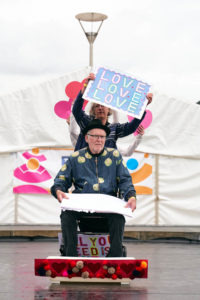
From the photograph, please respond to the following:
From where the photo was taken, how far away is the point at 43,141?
12992 mm

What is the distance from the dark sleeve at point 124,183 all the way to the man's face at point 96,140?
0.19m

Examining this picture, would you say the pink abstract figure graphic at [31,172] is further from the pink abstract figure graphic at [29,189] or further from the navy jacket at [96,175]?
the navy jacket at [96,175]

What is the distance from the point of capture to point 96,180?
5594mm

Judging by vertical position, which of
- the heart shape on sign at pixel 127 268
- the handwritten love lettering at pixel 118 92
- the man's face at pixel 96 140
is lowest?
the heart shape on sign at pixel 127 268

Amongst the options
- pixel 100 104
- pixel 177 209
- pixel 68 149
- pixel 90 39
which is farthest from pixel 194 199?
pixel 100 104

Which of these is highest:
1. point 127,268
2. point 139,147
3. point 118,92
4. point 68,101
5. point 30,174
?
point 118,92

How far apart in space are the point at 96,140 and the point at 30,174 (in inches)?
287

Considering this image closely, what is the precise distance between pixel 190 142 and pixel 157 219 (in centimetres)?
156

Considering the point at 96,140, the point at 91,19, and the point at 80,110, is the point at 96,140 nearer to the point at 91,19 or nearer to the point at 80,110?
the point at 80,110

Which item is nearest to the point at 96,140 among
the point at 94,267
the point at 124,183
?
the point at 124,183

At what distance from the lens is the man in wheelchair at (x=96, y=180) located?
5430 mm

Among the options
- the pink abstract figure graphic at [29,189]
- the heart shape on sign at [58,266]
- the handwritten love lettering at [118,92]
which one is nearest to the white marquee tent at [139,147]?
the pink abstract figure graphic at [29,189]

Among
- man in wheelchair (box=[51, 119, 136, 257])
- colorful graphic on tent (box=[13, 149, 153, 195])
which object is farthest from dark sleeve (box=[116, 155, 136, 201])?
colorful graphic on tent (box=[13, 149, 153, 195])

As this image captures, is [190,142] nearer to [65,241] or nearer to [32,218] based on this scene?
[32,218]
